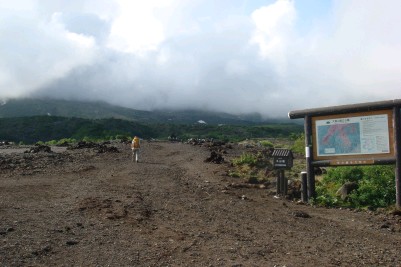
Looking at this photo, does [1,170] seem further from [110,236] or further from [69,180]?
[110,236]

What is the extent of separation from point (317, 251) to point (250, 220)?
239cm

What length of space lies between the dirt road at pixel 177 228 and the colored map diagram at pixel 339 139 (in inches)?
75.8

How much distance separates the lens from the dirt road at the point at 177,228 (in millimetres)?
7242

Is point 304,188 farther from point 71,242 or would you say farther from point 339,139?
point 71,242

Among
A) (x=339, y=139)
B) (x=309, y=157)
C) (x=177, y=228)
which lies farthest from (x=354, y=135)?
(x=177, y=228)

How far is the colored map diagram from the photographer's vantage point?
12938 millimetres

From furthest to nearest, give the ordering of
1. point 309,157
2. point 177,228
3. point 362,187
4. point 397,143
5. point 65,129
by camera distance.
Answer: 1. point 65,129
2. point 309,157
3. point 362,187
4. point 397,143
5. point 177,228

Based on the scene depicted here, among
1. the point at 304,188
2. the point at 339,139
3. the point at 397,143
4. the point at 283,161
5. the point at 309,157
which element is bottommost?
the point at 304,188

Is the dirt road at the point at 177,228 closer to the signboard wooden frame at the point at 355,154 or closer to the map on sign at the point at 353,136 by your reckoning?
the signboard wooden frame at the point at 355,154

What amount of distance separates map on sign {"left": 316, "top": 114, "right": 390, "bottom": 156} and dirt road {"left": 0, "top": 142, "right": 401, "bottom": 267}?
198 cm

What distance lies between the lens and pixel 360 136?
1287 cm

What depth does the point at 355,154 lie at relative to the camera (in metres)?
12.9

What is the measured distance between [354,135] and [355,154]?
0.53m

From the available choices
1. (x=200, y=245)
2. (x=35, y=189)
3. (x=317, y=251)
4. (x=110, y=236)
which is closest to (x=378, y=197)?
(x=317, y=251)
